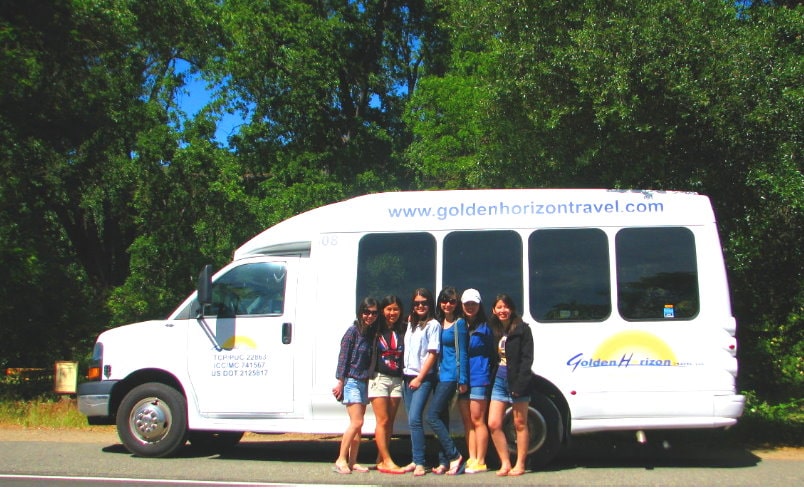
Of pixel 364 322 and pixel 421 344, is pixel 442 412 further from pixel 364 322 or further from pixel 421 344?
pixel 364 322

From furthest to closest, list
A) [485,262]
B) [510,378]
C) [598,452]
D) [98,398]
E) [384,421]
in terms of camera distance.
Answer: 1. [598,452]
2. [98,398]
3. [485,262]
4. [384,421]
5. [510,378]

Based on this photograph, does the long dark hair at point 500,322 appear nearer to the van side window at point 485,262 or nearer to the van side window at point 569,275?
the van side window at point 485,262

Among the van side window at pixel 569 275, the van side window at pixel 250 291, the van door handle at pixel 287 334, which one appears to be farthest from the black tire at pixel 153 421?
the van side window at pixel 569 275

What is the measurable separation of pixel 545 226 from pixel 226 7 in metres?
15.3

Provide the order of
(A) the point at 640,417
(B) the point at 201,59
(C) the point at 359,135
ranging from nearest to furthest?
(A) the point at 640,417
(B) the point at 201,59
(C) the point at 359,135

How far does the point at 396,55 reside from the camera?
24328 millimetres

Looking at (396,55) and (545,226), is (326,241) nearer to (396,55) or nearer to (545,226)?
(545,226)

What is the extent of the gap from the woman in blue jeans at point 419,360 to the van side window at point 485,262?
56cm

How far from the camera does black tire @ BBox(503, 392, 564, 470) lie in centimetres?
767

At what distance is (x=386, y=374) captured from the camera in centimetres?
754

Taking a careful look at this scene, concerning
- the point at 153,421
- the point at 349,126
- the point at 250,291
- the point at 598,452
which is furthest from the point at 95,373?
the point at 349,126

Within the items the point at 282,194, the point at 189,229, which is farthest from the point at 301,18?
the point at 189,229

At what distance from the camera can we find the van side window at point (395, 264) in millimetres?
7992

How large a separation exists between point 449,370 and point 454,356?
0.14 metres
